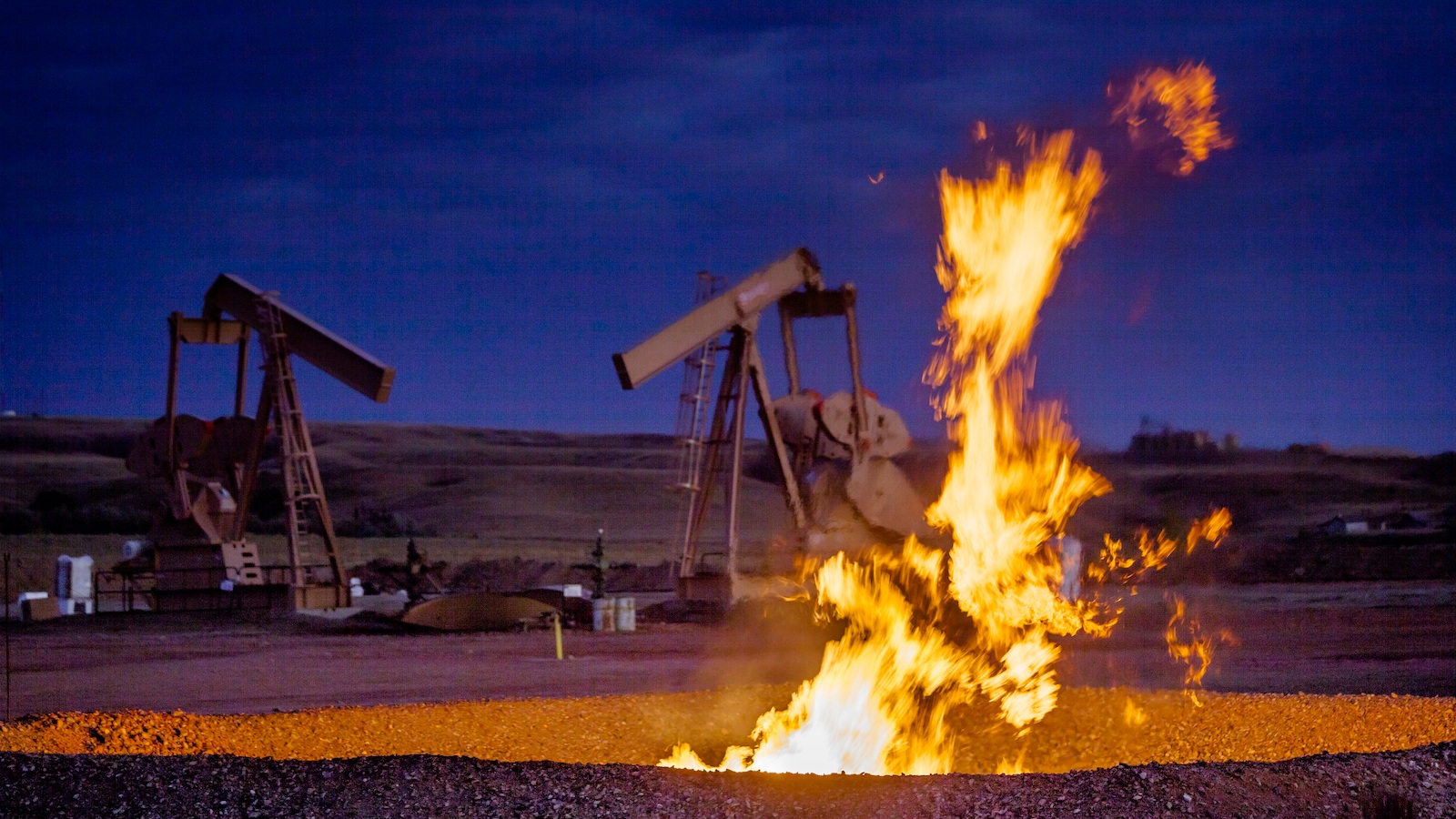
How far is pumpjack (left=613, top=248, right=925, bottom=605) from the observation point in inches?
1148

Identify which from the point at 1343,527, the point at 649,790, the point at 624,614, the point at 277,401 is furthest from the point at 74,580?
the point at 1343,527

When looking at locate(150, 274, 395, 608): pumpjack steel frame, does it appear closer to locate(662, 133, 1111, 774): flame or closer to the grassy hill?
→ the grassy hill

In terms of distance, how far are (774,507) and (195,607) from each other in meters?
61.1

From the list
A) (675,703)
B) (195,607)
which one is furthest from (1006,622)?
(195,607)

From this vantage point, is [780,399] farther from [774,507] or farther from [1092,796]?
[774,507]

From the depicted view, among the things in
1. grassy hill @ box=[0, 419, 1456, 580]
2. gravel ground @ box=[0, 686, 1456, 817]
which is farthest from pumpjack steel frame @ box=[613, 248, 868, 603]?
gravel ground @ box=[0, 686, 1456, 817]

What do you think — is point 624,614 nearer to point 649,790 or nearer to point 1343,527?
point 649,790

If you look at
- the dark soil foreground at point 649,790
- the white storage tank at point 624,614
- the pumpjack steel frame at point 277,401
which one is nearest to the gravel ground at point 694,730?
the dark soil foreground at point 649,790

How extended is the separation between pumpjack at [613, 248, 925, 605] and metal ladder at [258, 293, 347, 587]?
23.7 ft

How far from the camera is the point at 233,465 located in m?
31.8

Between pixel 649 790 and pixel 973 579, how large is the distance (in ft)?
19.1

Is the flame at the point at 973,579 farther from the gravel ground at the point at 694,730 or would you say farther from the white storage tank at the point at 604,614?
the white storage tank at the point at 604,614

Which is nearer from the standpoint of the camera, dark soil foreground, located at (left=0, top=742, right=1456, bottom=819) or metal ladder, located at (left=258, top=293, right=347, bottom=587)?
dark soil foreground, located at (left=0, top=742, right=1456, bottom=819)

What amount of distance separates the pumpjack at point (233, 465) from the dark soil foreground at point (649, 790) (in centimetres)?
1987
